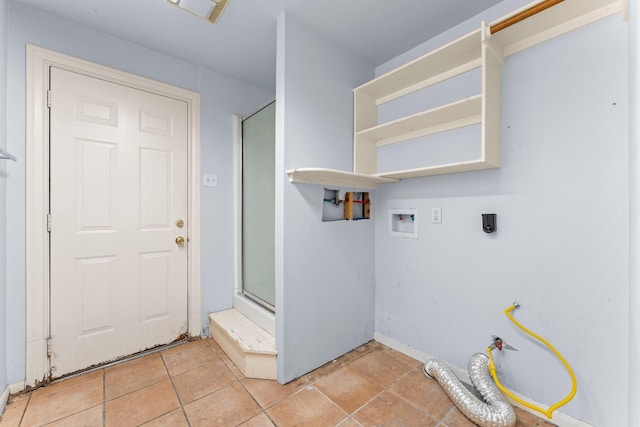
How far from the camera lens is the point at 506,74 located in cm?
161

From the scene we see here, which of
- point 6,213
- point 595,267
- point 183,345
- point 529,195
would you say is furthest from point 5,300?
point 595,267

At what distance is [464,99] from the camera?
1.57 m

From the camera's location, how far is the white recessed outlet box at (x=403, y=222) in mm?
2062

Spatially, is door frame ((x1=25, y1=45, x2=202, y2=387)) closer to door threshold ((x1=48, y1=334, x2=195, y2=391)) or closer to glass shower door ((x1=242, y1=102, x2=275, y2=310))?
door threshold ((x1=48, y1=334, x2=195, y2=391))

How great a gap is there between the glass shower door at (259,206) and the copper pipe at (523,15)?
1538 mm

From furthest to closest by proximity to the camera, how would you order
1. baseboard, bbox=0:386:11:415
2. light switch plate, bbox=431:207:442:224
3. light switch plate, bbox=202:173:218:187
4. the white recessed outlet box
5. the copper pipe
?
light switch plate, bbox=202:173:218:187
the white recessed outlet box
light switch plate, bbox=431:207:442:224
baseboard, bbox=0:386:11:415
the copper pipe

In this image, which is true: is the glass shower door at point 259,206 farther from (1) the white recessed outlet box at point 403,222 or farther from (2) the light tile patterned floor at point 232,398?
(1) the white recessed outlet box at point 403,222

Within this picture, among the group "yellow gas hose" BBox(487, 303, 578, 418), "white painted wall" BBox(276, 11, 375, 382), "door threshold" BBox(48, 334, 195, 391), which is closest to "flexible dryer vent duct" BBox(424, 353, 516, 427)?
"yellow gas hose" BBox(487, 303, 578, 418)

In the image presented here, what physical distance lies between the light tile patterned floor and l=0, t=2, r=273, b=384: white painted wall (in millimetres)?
398

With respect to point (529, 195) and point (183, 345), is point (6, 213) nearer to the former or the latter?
point (183, 345)

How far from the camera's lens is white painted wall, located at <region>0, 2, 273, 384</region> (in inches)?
64.9

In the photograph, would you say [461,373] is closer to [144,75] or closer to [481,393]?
[481,393]

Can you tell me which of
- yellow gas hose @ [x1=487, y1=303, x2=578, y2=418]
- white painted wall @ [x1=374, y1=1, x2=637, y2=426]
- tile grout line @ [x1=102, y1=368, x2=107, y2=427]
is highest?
white painted wall @ [x1=374, y1=1, x2=637, y2=426]

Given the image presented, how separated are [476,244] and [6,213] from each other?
291 cm
